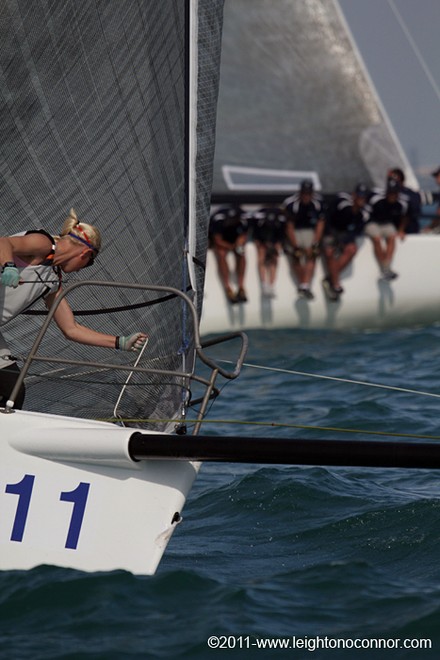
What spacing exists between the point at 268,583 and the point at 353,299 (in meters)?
8.40

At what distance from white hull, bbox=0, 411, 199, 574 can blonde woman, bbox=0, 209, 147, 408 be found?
323mm

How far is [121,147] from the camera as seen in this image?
16.9 feet

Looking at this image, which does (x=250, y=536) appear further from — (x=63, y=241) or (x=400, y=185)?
(x=400, y=185)

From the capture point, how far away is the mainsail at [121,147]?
5.08 metres

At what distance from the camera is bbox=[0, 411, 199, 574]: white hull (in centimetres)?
425

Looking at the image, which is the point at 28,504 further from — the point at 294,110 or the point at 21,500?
the point at 294,110

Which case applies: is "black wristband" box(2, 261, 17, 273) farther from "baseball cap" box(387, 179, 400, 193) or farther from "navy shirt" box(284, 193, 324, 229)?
"baseball cap" box(387, 179, 400, 193)

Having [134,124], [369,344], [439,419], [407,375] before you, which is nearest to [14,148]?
[134,124]

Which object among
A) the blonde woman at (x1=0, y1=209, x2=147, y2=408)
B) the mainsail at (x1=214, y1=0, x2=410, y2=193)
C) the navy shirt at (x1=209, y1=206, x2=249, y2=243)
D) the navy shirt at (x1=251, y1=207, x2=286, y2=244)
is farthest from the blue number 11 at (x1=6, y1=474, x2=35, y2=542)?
the mainsail at (x1=214, y1=0, x2=410, y2=193)

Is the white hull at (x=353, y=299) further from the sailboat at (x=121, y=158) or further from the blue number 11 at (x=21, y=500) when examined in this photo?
the blue number 11 at (x=21, y=500)

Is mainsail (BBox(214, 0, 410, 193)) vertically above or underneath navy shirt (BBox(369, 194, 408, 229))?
above

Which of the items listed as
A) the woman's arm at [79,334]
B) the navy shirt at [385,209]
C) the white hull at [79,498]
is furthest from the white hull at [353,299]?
the white hull at [79,498]

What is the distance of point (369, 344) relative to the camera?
11.0 m

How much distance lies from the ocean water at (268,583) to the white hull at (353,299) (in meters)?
5.87
